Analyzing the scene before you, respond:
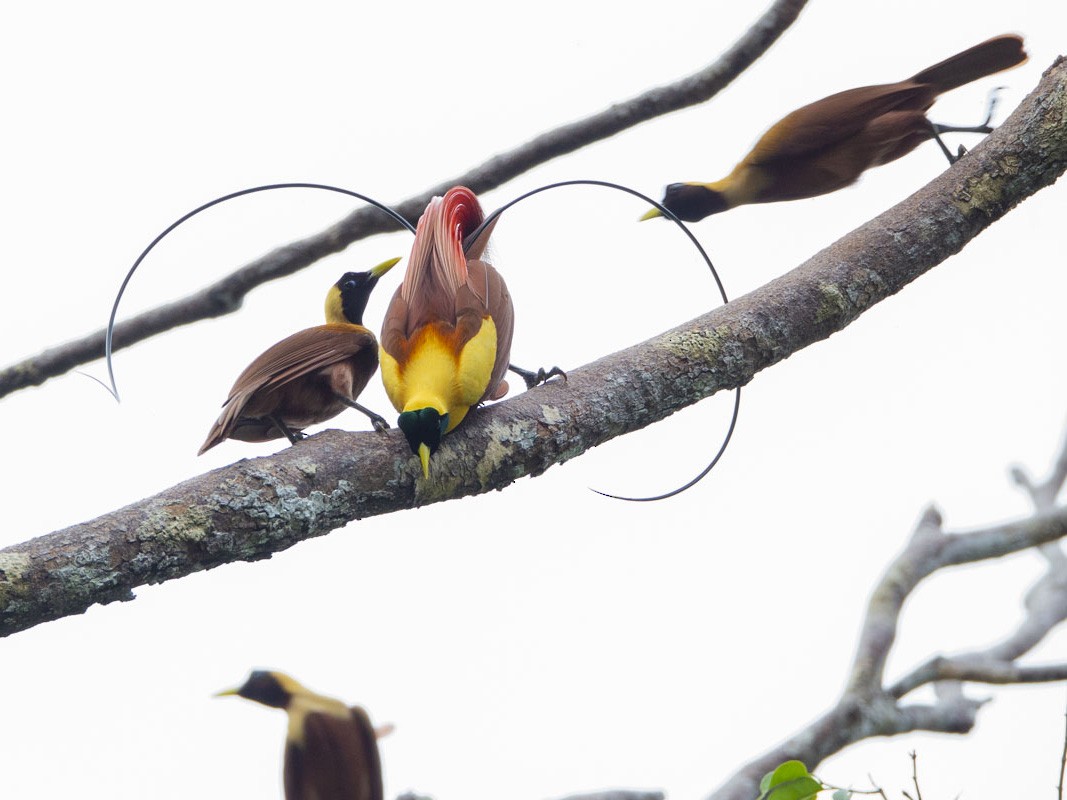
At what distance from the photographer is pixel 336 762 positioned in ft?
10.8

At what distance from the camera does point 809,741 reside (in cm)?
289

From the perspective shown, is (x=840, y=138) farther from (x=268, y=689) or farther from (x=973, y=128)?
(x=268, y=689)

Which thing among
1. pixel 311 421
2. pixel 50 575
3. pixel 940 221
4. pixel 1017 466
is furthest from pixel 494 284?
pixel 1017 466

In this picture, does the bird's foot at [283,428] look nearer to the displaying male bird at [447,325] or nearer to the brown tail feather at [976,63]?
the displaying male bird at [447,325]

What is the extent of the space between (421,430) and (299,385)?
55 centimetres

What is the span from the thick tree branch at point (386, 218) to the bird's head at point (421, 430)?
1034 mm

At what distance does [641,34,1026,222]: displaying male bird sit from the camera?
2846 millimetres

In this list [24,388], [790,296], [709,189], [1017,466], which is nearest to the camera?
[790,296]

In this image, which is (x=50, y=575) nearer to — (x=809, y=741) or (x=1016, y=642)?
(x=809, y=741)

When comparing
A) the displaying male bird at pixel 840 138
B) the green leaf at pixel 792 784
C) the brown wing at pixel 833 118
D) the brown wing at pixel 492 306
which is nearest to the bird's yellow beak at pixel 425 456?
the brown wing at pixel 492 306

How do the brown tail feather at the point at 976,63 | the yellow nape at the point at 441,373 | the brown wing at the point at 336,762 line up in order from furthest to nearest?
the brown wing at the point at 336,762 < the brown tail feather at the point at 976,63 < the yellow nape at the point at 441,373

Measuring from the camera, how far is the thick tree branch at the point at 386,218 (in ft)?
8.45

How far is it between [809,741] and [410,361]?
1.71 metres

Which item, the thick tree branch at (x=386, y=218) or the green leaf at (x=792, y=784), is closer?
the green leaf at (x=792, y=784)
